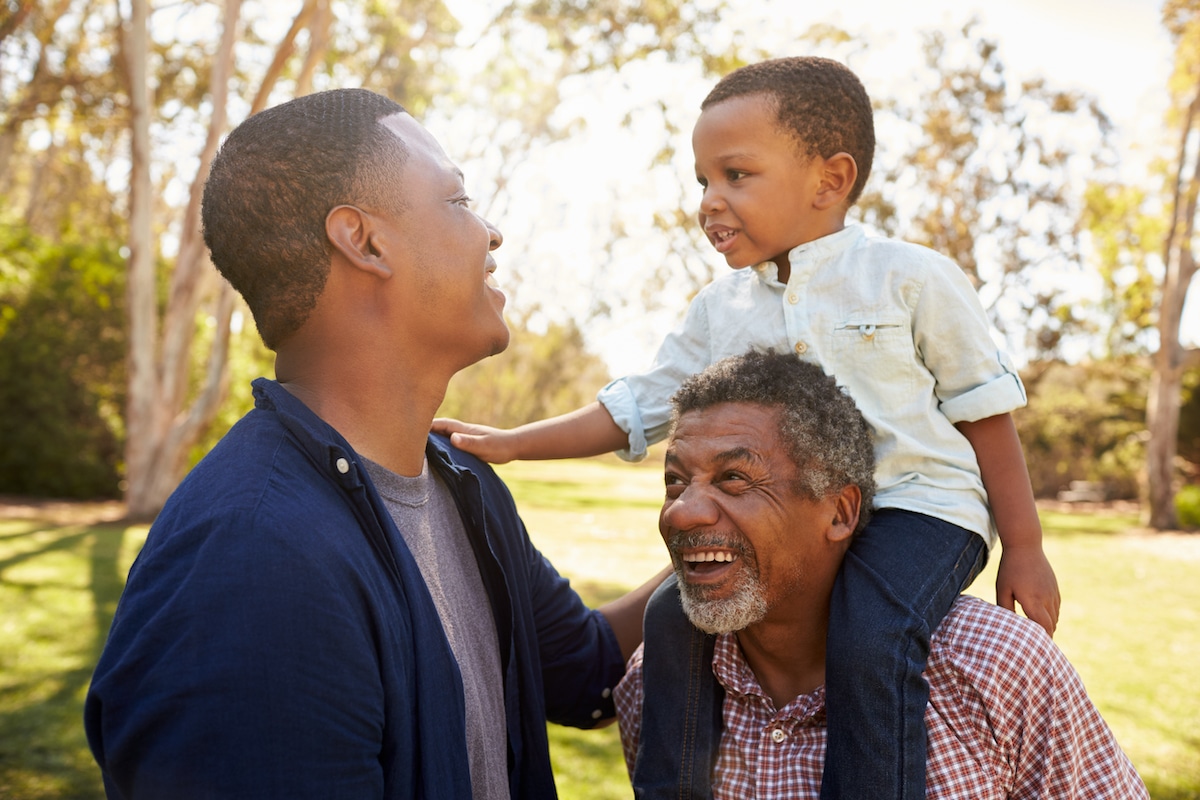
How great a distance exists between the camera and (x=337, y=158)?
2109 mm

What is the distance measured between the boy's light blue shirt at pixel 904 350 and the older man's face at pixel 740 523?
31 cm

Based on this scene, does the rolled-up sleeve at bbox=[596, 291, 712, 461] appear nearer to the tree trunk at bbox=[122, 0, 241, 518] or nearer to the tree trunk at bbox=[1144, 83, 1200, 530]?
the tree trunk at bbox=[122, 0, 241, 518]

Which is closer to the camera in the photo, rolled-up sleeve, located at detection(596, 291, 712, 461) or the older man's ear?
the older man's ear

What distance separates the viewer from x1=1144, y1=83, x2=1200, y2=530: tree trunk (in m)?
19.2

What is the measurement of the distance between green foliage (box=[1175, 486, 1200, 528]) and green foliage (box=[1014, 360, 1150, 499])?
16.6ft

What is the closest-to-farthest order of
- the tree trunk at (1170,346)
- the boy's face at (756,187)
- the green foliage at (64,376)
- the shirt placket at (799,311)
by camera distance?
the shirt placket at (799,311) < the boy's face at (756,187) < the green foliage at (64,376) < the tree trunk at (1170,346)

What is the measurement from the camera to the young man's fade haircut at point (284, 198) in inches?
81.0

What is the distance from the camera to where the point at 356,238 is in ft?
6.96

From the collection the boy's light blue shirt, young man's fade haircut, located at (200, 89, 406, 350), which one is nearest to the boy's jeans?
the boy's light blue shirt

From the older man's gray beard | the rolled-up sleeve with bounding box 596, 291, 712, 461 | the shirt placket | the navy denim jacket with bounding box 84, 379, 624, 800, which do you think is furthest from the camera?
the rolled-up sleeve with bounding box 596, 291, 712, 461

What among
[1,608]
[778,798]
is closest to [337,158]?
[778,798]

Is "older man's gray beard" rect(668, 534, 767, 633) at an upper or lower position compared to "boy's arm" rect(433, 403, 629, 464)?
lower

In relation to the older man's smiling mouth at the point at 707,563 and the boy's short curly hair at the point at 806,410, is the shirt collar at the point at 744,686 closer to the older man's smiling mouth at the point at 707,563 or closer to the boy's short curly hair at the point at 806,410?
the older man's smiling mouth at the point at 707,563

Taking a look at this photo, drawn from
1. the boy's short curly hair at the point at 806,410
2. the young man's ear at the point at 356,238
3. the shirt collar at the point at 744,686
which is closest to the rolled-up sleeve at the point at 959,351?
the boy's short curly hair at the point at 806,410
